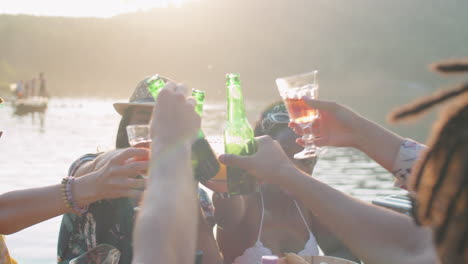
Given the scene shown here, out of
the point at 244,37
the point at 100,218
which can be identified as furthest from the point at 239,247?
the point at 244,37

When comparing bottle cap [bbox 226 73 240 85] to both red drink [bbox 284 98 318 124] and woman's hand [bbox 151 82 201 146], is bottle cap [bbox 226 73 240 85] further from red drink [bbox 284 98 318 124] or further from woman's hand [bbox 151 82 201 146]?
woman's hand [bbox 151 82 201 146]

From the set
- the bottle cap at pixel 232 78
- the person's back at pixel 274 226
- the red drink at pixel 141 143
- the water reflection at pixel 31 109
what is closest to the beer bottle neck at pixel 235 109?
the bottle cap at pixel 232 78

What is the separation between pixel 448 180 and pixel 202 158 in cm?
A: 110

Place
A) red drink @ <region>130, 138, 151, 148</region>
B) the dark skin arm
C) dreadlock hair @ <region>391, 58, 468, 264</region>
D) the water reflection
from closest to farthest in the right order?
1. dreadlock hair @ <region>391, 58, 468, 264</region>
2. red drink @ <region>130, 138, 151, 148</region>
3. the dark skin arm
4. the water reflection

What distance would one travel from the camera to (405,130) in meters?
35.1

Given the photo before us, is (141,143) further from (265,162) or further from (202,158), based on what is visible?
(265,162)

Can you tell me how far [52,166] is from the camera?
14312 mm

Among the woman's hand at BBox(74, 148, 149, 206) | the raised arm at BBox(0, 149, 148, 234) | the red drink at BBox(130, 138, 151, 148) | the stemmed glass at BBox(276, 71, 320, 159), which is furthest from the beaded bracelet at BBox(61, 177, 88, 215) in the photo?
the stemmed glass at BBox(276, 71, 320, 159)

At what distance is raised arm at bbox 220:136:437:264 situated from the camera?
1605 millimetres

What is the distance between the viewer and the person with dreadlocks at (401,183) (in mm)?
1070

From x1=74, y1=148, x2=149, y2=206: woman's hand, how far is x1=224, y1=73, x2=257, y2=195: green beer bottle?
441mm

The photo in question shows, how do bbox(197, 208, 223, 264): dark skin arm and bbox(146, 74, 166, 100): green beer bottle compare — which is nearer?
bbox(146, 74, 166, 100): green beer bottle

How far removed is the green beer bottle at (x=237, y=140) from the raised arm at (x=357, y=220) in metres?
0.46

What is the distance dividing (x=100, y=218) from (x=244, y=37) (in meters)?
107
